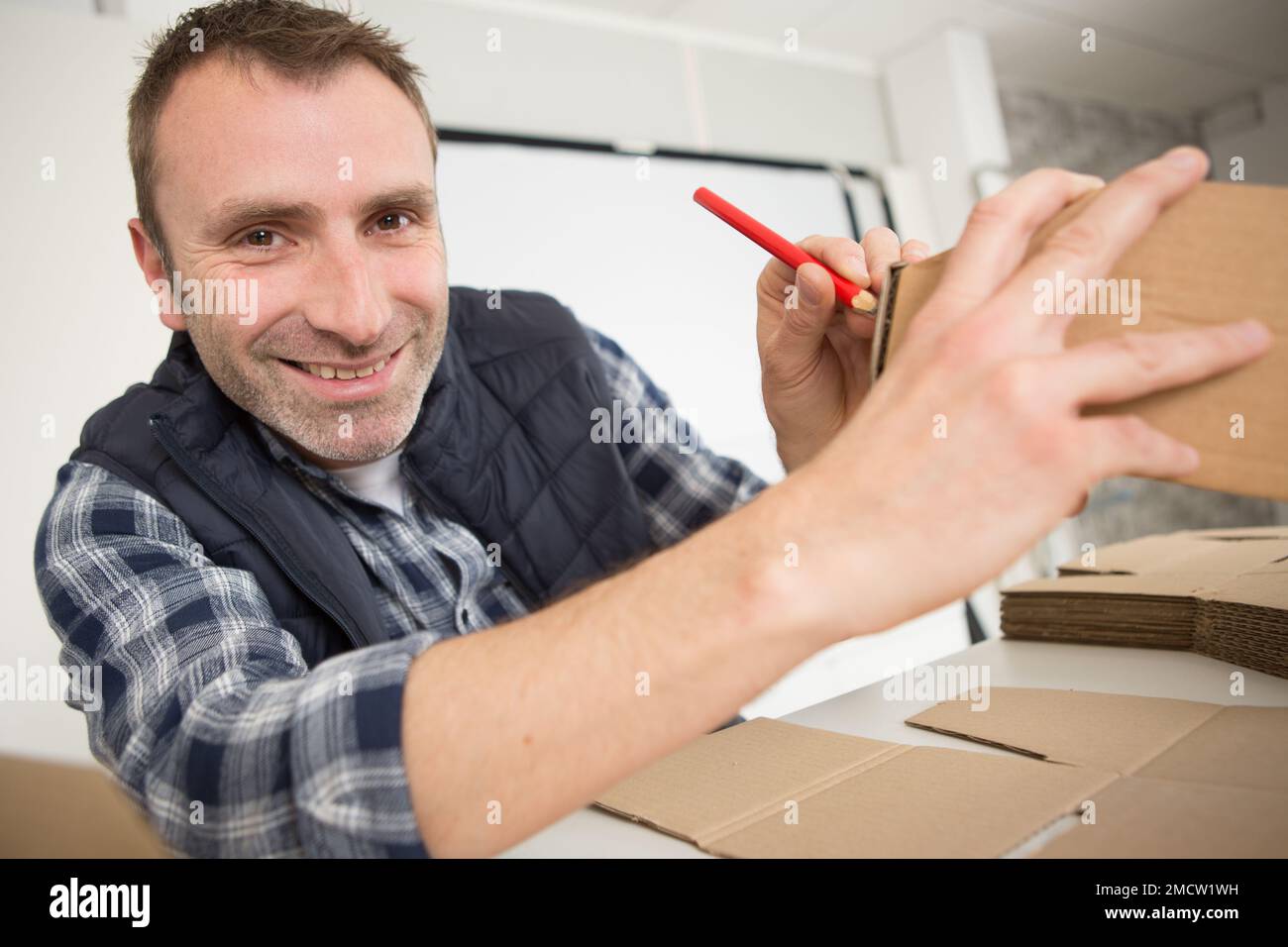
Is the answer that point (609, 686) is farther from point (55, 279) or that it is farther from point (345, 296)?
point (55, 279)

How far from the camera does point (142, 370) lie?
74.1 inches

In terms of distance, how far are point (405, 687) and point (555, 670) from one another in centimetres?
10

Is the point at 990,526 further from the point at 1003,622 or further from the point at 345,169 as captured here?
the point at 345,169

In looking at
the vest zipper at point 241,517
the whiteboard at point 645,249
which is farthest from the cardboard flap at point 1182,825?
the whiteboard at point 645,249

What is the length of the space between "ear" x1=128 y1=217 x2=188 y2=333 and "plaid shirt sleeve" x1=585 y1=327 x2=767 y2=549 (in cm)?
58

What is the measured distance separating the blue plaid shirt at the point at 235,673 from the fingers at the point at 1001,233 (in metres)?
0.39

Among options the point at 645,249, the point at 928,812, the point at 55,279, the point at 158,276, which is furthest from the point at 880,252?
the point at 645,249

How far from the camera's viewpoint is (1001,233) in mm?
509

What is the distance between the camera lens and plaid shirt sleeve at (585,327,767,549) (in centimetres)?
126

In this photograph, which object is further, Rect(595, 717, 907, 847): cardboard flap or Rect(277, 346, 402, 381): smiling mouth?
Rect(277, 346, 402, 381): smiling mouth

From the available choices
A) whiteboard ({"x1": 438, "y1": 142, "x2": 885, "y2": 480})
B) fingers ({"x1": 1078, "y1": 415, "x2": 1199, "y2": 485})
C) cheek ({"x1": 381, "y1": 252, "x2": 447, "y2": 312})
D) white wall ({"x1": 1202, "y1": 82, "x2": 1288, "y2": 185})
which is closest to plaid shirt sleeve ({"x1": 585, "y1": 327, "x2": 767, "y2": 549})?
cheek ({"x1": 381, "y1": 252, "x2": 447, "y2": 312})

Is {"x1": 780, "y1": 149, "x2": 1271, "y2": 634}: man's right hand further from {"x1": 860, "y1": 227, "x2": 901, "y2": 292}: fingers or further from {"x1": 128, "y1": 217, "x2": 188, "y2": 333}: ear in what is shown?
{"x1": 128, "y1": 217, "x2": 188, "y2": 333}: ear

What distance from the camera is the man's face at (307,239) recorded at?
2.96ft
